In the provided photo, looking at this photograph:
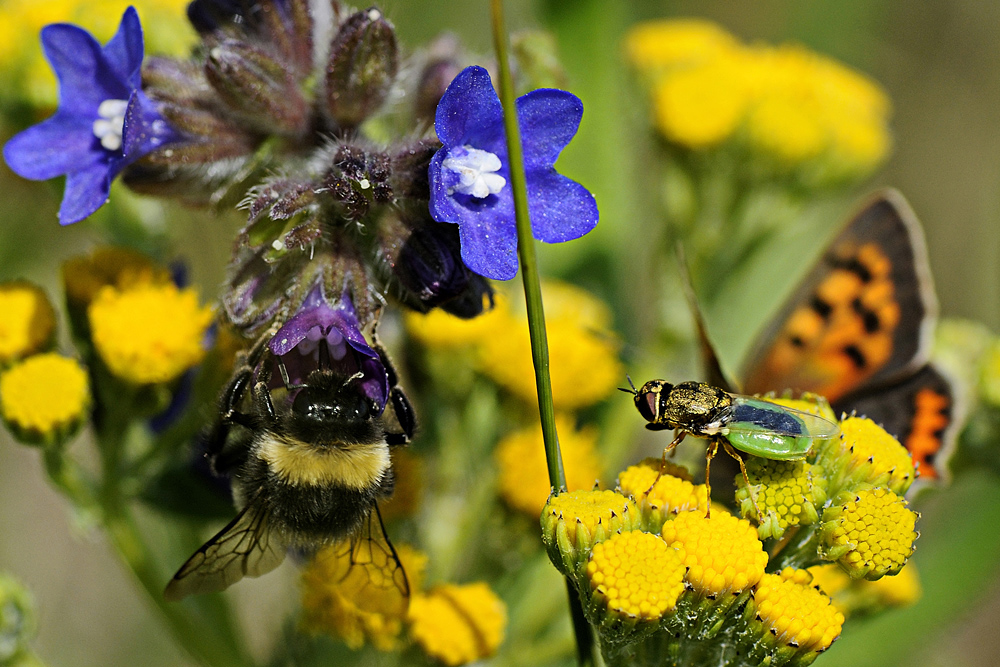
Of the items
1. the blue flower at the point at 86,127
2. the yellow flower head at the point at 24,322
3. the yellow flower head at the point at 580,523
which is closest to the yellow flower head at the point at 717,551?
the yellow flower head at the point at 580,523

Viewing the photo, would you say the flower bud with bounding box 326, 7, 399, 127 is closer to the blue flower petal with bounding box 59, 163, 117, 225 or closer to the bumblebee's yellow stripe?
the blue flower petal with bounding box 59, 163, 117, 225

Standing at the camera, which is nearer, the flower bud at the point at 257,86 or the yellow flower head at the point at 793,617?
the yellow flower head at the point at 793,617

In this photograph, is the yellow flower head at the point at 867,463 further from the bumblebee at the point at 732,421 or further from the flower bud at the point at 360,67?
the flower bud at the point at 360,67

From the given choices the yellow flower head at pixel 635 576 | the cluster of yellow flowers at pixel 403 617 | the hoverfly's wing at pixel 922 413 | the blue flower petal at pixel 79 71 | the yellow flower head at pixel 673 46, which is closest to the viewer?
the yellow flower head at pixel 635 576

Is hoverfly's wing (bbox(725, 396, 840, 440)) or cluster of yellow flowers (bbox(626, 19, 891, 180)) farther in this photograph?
cluster of yellow flowers (bbox(626, 19, 891, 180))

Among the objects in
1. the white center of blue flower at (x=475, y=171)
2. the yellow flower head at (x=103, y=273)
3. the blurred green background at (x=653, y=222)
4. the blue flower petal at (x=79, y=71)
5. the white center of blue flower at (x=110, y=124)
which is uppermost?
the blue flower petal at (x=79, y=71)

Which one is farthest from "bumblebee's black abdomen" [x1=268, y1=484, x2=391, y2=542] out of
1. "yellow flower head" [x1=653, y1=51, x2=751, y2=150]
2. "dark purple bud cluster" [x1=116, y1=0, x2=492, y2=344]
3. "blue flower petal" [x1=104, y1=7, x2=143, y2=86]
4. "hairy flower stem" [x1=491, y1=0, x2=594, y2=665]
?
"yellow flower head" [x1=653, y1=51, x2=751, y2=150]

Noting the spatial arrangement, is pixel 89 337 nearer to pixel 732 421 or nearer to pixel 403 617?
pixel 403 617
